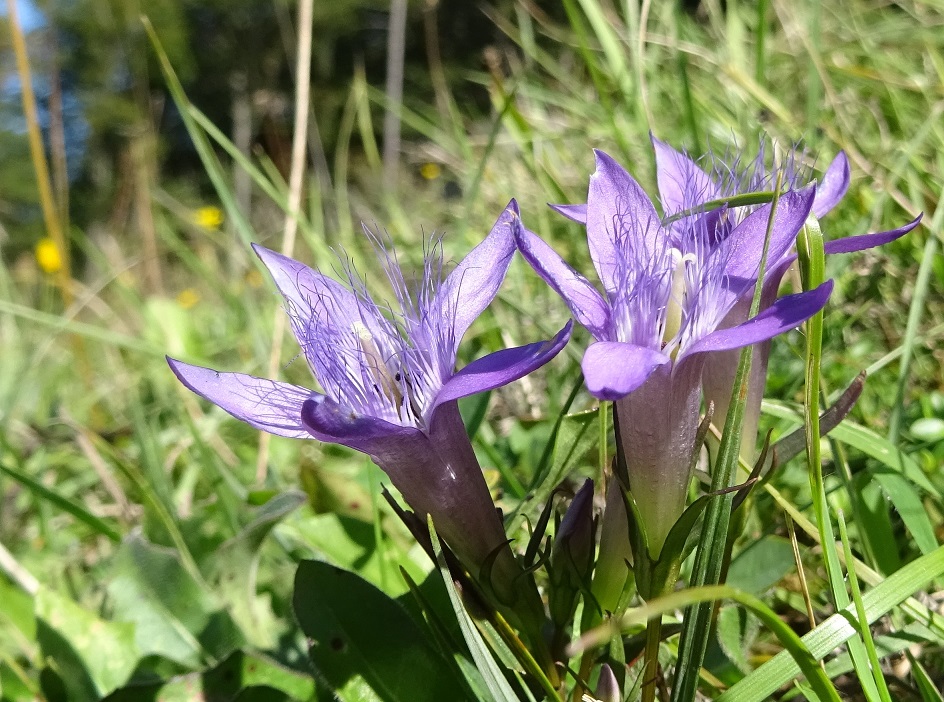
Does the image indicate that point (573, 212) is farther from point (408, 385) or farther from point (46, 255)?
point (46, 255)

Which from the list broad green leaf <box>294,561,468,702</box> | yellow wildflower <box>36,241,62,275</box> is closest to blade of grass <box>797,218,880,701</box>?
broad green leaf <box>294,561,468,702</box>

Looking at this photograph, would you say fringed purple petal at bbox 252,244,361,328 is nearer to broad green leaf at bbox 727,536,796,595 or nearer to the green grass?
the green grass

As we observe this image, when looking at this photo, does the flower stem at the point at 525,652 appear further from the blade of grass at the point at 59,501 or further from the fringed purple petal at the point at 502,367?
the blade of grass at the point at 59,501

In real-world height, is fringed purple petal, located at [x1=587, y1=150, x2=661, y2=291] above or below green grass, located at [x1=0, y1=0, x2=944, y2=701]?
Result: above

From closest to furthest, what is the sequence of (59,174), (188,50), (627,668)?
1. (627,668)
2. (59,174)
3. (188,50)

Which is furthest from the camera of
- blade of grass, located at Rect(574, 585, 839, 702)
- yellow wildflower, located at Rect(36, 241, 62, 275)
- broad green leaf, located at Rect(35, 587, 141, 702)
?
yellow wildflower, located at Rect(36, 241, 62, 275)

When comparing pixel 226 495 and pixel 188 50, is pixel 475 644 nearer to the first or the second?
pixel 226 495

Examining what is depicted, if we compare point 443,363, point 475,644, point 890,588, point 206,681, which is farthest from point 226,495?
point 890,588

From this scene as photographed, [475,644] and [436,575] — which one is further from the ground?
[475,644]
